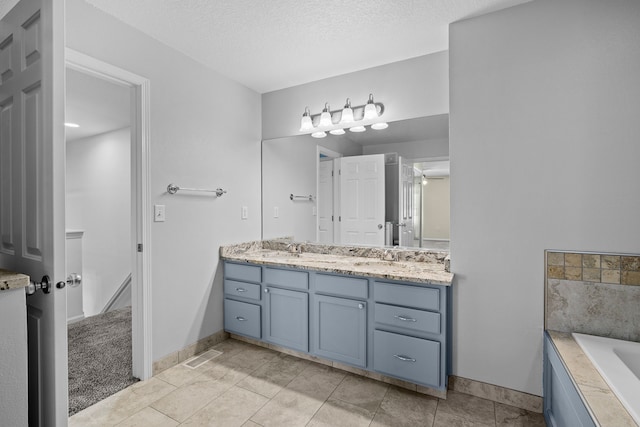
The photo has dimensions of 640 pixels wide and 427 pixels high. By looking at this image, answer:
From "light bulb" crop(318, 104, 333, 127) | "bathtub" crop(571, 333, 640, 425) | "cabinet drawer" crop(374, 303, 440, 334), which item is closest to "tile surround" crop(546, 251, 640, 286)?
"bathtub" crop(571, 333, 640, 425)

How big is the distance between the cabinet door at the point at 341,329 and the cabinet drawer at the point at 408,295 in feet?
0.51

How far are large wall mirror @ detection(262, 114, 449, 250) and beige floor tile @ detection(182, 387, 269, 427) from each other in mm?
1356

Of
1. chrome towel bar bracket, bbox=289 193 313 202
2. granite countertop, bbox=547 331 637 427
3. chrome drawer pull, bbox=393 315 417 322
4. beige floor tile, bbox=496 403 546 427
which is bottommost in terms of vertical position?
beige floor tile, bbox=496 403 546 427

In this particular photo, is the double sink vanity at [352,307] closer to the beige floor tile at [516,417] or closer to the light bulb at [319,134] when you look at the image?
the beige floor tile at [516,417]

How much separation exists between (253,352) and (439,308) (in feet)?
5.06

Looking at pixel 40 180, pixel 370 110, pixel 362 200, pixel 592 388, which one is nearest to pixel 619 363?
pixel 592 388

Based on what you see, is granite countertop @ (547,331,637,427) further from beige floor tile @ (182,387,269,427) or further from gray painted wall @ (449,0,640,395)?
beige floor tile @ (182,387,269,427)

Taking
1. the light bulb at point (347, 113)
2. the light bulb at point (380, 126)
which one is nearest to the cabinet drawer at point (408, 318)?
the light bulb at point (380, 126)

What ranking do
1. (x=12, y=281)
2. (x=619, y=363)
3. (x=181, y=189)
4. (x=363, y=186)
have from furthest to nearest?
1. (x=363, y=186)
2. (x=181, y=189)
3. (x=619, y=363)
4. (x=12, y=281)

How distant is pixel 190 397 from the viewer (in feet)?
6.42

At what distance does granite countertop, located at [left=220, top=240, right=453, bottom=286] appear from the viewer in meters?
2.03

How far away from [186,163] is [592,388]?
261cm

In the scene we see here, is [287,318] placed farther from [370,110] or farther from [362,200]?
[370,110]

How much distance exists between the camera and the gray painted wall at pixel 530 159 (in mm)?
1656
